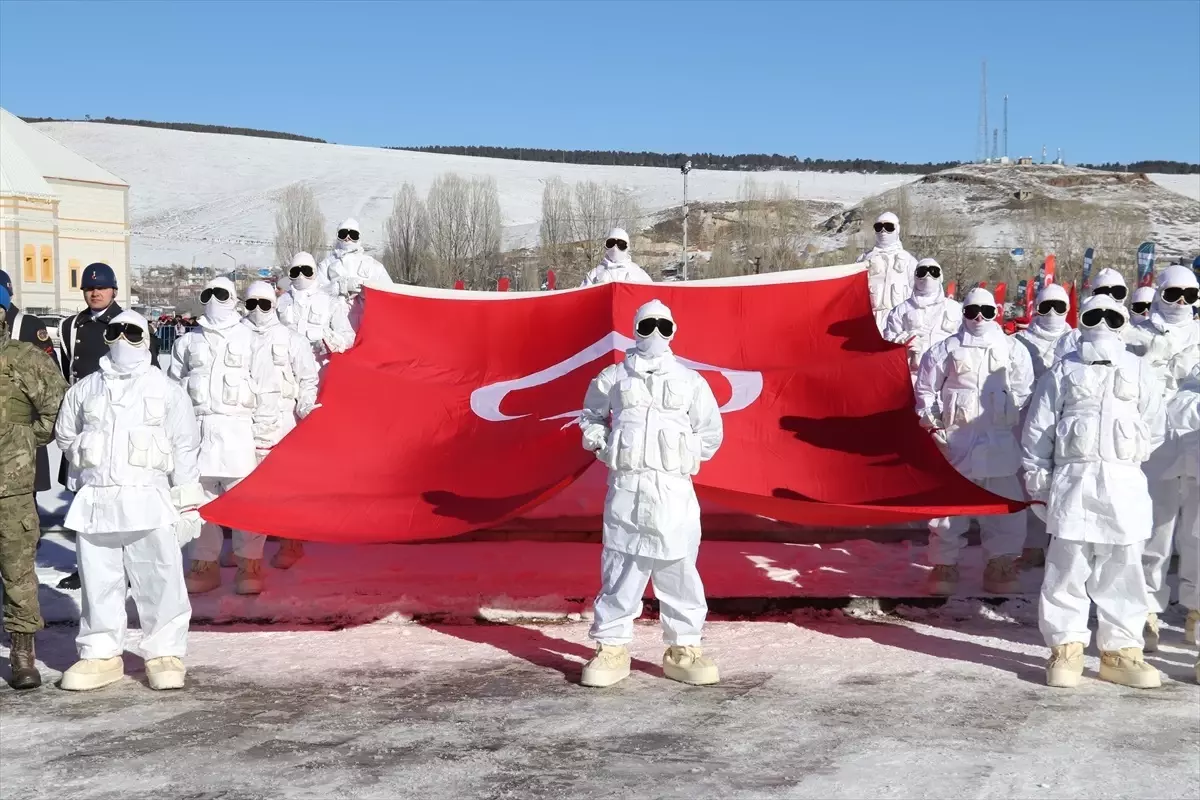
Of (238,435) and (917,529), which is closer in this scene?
(238,435)

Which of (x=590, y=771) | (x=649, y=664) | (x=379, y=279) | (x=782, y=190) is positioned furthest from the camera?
(x=782, y=190)

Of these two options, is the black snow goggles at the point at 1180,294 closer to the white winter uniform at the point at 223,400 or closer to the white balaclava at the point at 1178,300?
the white balaclava at the point at 1178,300

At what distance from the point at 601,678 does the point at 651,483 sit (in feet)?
3.35

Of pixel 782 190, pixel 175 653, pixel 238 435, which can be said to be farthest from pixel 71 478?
pixel 782 190

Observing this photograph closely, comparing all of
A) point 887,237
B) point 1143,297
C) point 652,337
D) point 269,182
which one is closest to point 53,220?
point 887,237

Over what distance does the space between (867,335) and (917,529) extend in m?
1.61

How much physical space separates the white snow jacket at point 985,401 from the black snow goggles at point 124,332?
500 cm

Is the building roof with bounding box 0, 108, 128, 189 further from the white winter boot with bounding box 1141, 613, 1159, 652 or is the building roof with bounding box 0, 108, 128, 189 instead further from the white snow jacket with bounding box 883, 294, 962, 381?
the white winter boot with bounding box 1141, 613, 1159, 652

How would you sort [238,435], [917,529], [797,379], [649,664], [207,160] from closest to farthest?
[649,664] → [238,435] → [797,379] → [917,529] → [207,160]

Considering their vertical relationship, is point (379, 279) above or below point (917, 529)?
above

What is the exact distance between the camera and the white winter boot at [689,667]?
6.32 meters

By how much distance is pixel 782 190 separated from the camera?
90.1 m

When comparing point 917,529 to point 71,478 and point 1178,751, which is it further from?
point 71,478

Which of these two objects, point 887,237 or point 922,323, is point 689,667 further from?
point 887,237
